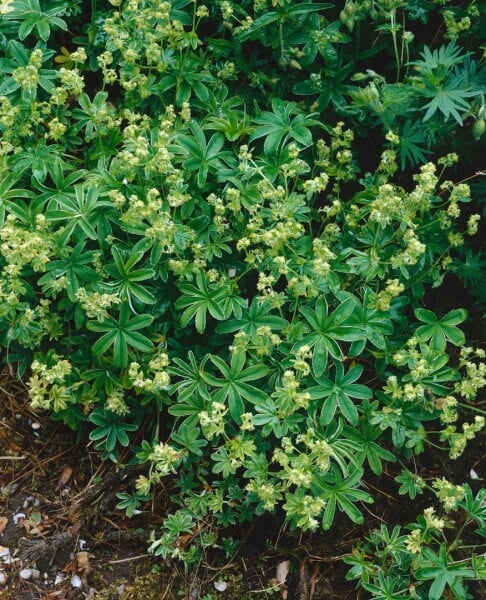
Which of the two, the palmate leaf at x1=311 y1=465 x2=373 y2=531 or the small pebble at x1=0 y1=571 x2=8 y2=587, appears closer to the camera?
the palmate leaf at x1=311 y1=465 x2=373 y2=531

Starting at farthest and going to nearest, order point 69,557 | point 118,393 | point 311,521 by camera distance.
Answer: point 69,557, point 118,393, point 311,521

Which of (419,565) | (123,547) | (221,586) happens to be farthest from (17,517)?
(419,565)

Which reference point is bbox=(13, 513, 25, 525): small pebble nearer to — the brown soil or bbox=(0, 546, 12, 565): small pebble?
the brown soil

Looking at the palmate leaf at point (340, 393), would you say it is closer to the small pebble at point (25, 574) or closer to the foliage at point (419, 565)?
the foliage at point (419, 565)

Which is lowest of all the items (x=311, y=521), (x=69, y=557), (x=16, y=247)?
(x=69, y=557)

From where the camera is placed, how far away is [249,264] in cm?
266

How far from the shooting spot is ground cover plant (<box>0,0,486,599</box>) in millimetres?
2488

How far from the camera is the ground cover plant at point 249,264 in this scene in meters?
2.49

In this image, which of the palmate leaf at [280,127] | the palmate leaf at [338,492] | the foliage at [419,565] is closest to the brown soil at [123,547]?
the foliage at [419,565]

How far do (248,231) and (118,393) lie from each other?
0.77m

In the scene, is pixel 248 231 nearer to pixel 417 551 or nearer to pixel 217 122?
pixel 217 122

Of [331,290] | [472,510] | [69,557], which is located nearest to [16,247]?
[331,290]

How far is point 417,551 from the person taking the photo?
2549mm

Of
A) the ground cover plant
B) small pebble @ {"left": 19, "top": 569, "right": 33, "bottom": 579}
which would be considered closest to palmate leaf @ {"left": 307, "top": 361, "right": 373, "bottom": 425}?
the ground cover plant
